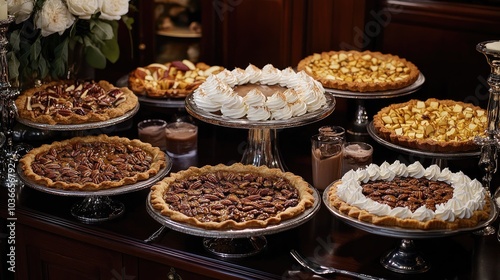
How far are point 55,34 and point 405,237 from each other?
1.52 metres

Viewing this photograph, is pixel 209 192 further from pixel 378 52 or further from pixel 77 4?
pixel 378 52

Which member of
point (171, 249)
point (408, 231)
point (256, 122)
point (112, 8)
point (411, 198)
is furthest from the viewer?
point (112, 8)

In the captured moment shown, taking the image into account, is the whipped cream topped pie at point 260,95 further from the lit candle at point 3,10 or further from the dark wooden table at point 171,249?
the lit candle at point 3,10

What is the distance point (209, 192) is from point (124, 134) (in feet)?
2.92

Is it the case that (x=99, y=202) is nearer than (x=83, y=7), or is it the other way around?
(x=99, y=202)

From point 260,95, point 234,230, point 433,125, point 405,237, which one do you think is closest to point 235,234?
point 234,230

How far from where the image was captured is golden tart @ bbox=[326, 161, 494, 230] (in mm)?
2232

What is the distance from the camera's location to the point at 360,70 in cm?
324

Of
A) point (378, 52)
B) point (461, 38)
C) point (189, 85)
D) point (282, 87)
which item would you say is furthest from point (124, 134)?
point (461, 38)

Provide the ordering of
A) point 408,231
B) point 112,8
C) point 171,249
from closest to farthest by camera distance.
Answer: point 408,231, point 171,249, point 112,8

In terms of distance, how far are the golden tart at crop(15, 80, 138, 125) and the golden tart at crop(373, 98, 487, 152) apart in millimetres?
857

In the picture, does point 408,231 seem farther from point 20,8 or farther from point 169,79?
point 20,8

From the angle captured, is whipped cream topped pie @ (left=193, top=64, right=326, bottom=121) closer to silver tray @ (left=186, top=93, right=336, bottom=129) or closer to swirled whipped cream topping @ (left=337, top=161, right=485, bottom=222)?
silver tray @ (left=186, top=93, right=336, bottom=129)

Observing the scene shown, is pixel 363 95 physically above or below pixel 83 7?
below
